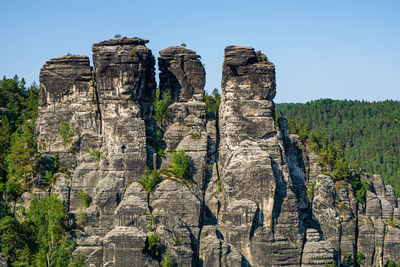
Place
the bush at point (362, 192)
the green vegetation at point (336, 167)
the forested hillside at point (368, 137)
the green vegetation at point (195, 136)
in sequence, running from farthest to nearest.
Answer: the forested hillside at point (368, 137) → the bush at point (362, 192) → the green vegetation at point (336, 167) → the green vegetation at point (195, 136)

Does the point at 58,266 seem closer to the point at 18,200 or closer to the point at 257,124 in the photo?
the point at 18,200

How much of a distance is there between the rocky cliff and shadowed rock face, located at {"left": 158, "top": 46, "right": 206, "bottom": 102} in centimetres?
10

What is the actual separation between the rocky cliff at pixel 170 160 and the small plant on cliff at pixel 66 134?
0.09 m

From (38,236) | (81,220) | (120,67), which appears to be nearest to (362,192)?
(120,67)

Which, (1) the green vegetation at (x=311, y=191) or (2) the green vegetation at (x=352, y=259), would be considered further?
(2) the green vegetation at (x=352, y=259)

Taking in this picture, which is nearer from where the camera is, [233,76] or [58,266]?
[58,266]

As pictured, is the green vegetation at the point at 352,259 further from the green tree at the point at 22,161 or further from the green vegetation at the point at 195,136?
the green tree at the point at 22,161

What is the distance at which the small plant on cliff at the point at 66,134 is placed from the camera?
77000mm

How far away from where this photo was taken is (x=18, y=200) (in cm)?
7506

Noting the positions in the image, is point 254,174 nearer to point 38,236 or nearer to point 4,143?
point 38,236

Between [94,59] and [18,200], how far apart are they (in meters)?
14.7

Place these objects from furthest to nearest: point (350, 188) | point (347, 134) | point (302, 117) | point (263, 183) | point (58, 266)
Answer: point (302, 117)
point (347, 134)
point (350, 188)
point (263, 183)
point (58, 266)

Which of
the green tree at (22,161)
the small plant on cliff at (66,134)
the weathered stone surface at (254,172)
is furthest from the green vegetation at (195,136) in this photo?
the green tree at (22,161)

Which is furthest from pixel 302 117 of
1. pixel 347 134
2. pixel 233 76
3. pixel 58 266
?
pixel 58 266
